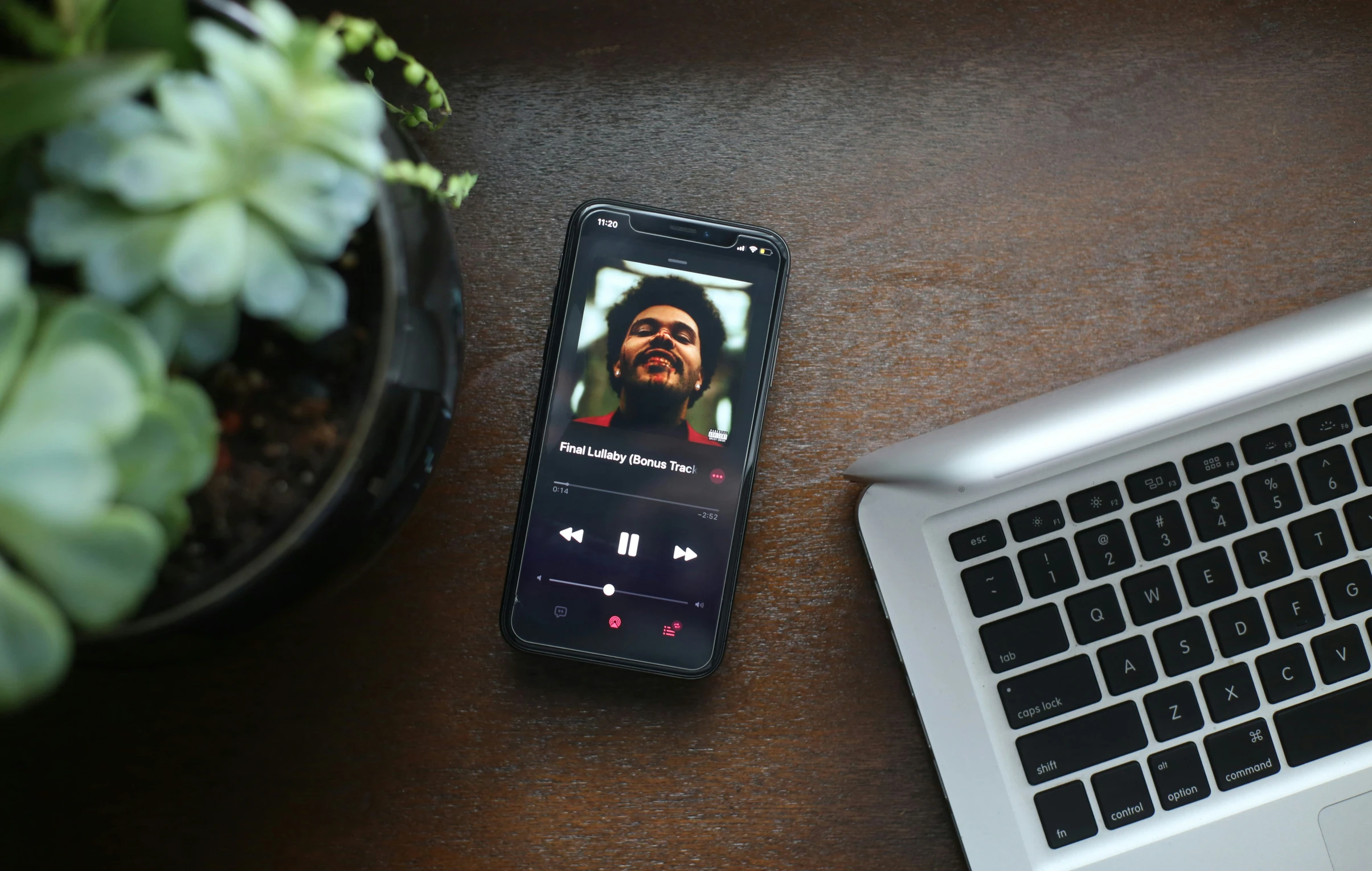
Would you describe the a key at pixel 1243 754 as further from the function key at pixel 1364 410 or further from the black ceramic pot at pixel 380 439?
the black ceramic pot at pixel 380 439

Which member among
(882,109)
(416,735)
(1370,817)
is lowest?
(1370,817)

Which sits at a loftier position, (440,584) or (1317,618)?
(440,584)

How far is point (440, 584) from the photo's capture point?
17.2 inches

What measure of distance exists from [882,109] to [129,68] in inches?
14.4

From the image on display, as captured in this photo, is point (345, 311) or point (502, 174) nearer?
point (345, 311)

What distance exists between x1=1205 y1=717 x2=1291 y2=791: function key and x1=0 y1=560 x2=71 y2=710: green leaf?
0.45 meters

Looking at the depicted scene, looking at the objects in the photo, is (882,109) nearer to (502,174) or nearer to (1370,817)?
(502,174)

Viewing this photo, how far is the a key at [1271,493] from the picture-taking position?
0.42m

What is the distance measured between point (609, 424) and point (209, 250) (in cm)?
28

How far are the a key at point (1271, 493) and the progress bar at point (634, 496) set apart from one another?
25 centimetres

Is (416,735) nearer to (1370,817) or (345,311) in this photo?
(345,311)

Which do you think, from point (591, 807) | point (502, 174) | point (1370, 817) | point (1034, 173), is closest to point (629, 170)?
point (502, 174)

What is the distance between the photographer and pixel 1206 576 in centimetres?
42

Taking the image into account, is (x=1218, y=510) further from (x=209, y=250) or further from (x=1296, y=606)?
(x=209, y=250)
